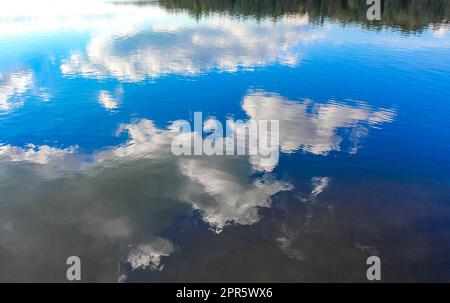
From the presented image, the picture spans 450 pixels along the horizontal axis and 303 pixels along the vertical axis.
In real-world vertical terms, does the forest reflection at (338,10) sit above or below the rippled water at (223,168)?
above

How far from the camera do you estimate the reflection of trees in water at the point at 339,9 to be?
11406 centimetres

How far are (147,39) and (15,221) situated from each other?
72282mm

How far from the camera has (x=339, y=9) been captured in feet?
447

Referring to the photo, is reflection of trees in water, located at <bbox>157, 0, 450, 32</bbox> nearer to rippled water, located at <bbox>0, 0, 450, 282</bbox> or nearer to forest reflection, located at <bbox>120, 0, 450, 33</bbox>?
forest reflection, located at <bbox>120, 0, 450, 33</bbox>

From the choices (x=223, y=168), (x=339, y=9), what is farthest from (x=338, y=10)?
(x=223, y=168)

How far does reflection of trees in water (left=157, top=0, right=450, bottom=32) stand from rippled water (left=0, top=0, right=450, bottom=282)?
3941cm

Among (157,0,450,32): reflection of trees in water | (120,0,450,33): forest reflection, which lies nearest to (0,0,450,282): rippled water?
(120,0,450,33): forest reflection

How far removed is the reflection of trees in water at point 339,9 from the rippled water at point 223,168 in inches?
1552

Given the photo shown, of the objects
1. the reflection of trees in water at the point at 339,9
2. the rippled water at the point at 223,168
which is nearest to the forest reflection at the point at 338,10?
the reflection of trees in water at the point at 339,9

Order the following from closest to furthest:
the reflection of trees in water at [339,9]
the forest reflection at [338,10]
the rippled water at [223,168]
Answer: the rippled water at [223,168]
the forest reflection at [338,10]
the reflection of trees in water at [339,9]

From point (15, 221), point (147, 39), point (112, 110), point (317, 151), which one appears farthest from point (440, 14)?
point (15, 221)

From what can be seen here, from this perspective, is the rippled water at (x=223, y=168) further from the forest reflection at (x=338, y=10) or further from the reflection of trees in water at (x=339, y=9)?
the reflection of trees in water at (x=339, y=9)

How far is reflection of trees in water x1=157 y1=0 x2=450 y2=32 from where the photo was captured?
374 ft
